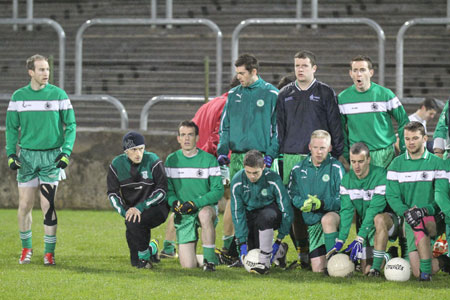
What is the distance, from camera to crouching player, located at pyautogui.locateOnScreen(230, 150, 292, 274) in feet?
28.8

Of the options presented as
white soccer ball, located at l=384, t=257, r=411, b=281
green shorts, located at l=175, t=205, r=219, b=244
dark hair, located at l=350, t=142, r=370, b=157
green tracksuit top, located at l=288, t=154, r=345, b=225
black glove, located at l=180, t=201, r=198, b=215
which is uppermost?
dark hair, located at l=350, t=142, r=370, b=157

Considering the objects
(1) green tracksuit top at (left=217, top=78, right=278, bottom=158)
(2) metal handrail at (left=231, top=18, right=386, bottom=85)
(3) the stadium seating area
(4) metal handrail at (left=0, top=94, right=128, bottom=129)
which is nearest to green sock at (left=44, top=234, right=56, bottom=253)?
(1) green tracksuit top at (left=217, top=78, right=278, bottom=158)

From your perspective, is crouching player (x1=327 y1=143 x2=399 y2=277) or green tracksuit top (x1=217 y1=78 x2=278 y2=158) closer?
crouching player (x1=327 y1=143 x2=399 y2=277)

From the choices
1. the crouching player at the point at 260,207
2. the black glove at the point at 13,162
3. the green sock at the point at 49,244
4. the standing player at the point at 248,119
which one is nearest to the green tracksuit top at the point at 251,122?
the standing player at the point at 248,119

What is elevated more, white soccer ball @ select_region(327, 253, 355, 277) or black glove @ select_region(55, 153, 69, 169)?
black glove @ select_region(55, 153, 69, 169)

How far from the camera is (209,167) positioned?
30.7 feet

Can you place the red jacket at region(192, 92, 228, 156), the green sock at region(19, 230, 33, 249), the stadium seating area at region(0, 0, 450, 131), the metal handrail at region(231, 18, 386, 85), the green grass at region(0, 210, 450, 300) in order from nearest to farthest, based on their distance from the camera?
the green grass at region(0, 210, 450, 300)
the green sock at region(19, 230, 33, 249)
the red jacket at region(192, 92, 228, 156)
the metal handrail at region(231, 18, 386, 85)
the stadium seating area at region(0, 0, 450, 131)

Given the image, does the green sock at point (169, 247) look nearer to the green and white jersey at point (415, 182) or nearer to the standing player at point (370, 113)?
the standing player at point (370, 113)

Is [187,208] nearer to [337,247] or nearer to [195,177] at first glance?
[195,177]

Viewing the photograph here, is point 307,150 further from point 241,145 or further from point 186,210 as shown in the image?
point 186,210

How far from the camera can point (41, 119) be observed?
936cm

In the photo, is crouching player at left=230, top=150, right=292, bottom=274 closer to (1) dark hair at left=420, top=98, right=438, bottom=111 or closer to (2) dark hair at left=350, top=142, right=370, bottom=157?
(2) dark hair at left=350, top=142, right=370, bottom=157

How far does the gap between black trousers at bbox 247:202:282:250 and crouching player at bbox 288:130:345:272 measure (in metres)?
0.23

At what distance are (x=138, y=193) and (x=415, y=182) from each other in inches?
105
